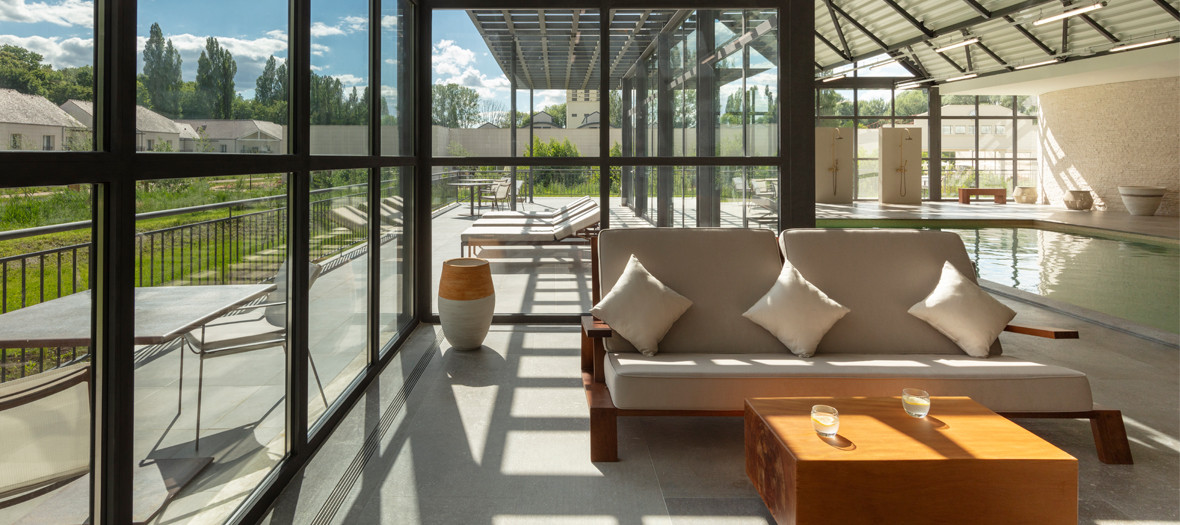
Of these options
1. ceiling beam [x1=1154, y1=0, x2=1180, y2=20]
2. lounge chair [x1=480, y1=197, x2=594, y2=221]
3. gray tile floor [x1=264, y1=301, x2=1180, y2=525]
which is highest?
ceiling beam [x1=1154, y1=0, x2=1180, y2=20]

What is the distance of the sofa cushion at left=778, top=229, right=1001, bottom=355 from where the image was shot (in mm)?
3688

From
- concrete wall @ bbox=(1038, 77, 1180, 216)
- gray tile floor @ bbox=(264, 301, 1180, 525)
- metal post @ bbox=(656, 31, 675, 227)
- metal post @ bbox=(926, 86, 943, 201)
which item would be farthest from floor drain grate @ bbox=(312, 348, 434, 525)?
metal post @ bbox=(926, 86, 943, 201)

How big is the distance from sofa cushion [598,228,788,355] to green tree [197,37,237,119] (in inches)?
81.4

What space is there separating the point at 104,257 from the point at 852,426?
7.50 feet

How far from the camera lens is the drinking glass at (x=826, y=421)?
2385 mm

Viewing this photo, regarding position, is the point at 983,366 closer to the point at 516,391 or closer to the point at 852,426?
the point at 852,426

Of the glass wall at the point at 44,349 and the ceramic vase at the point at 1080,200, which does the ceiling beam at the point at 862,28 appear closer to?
the ceramic vase at the point at 1080,200

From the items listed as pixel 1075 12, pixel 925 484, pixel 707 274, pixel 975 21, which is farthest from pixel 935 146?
pixel 925 484

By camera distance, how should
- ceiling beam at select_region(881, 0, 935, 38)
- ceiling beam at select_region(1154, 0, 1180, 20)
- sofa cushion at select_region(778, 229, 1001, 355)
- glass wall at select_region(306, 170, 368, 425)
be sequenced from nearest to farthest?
glass wall at select_region(306, 170, 368, 425), sofa cushion at select_region(778, 229, 1001, 355), ceiling beam at select_region(1154, 0, 1180, 20), ceiling beam at select_region(881, 0, 935, 38)

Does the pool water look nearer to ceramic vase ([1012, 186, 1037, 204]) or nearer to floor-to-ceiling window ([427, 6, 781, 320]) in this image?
floor-to-ceiling window ([427, 6, 781, 320])

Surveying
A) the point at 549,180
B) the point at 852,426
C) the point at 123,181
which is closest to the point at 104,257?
the point at 123,181

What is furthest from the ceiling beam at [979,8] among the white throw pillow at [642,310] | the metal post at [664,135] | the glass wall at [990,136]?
the white throw pillow at [642,310]

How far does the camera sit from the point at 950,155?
2106 centimetres

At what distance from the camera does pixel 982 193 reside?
20031 mm
